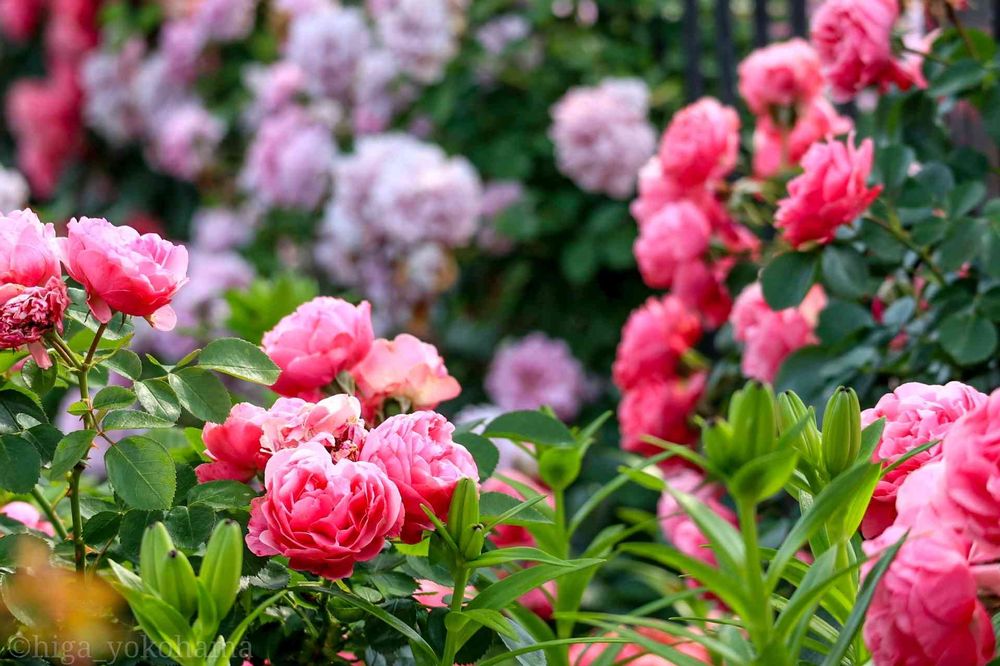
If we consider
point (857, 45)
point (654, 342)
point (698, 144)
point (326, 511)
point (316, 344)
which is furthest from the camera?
point (654, 342)

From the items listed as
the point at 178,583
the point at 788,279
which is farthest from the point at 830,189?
the point at 178,583

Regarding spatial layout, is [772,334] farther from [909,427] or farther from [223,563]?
[223,563]

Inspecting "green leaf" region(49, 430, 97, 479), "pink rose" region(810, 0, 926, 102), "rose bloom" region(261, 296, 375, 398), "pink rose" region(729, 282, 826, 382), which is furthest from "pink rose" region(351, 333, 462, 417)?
"pink rose" region(810, 0, 926, 102)

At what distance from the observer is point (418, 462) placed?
0.67 metres

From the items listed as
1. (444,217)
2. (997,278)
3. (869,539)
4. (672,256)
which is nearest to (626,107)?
(444,217)

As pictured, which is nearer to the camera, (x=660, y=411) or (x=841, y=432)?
(x=841, y=432)

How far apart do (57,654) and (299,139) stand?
1934mm

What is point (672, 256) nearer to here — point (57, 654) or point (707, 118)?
point (707, 118)

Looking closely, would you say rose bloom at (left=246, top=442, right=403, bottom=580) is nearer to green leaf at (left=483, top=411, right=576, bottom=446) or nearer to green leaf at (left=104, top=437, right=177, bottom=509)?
green leaf at (left=104, top=437, right=177, bottom=509)

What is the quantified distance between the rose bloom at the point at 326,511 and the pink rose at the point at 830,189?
569 mm

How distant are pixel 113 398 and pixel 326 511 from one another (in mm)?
160

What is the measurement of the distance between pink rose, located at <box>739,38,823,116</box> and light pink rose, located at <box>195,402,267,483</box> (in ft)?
2.85

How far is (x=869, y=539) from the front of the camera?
27.7 inches

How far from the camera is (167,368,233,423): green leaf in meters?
0.69
